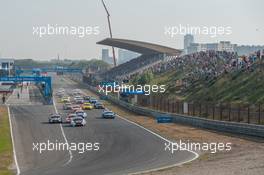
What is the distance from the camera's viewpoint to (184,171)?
89.5 feet

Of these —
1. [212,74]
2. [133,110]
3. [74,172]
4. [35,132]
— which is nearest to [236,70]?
[212,74]

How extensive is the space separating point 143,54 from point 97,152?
133379 mm

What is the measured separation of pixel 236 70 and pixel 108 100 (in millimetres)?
32508

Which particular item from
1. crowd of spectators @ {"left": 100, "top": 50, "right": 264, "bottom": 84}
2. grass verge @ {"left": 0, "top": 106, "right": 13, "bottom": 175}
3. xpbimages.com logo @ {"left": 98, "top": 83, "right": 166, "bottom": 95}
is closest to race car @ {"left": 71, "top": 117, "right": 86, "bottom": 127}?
grass verge @ {"left": 0, "top": 106, "right": 13, "bottom": 175}

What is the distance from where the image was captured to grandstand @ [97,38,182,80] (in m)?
152

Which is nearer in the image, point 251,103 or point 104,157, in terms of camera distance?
point 104,157

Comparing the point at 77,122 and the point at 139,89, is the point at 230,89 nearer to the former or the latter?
the point at 77,122

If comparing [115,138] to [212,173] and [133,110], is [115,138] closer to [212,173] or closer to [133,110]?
[212,173]

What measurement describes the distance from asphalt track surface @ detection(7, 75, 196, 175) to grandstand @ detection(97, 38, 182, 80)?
94757 millimetres

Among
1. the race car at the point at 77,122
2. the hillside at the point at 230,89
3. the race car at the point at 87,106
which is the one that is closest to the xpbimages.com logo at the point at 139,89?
the hillside at the point at 230,89

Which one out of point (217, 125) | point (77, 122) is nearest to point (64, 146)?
point (217, 125)

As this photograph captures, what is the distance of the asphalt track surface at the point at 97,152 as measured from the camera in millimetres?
30356

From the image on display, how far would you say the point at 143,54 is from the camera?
168875mm

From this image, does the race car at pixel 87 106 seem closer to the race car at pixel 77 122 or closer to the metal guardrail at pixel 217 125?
the metal guardrail at pixel 217 125
